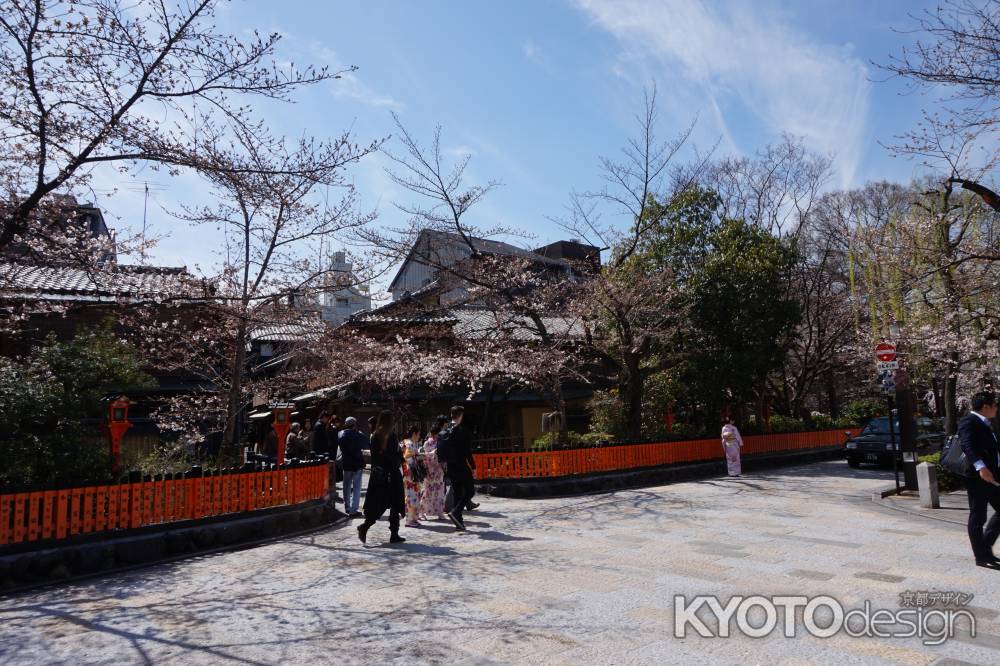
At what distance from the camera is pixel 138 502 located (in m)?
8.51

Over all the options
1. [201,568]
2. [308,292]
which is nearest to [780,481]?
[308,292]

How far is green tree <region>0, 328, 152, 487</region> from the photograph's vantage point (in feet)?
27.2

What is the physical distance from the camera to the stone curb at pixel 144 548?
7.35 m

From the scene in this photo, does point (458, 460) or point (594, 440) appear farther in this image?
point (594, 440)

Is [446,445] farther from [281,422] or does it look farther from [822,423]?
[822,423]

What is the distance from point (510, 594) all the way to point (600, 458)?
970cm

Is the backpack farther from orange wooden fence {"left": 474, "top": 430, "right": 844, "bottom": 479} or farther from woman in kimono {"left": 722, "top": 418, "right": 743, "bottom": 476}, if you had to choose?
woman in kimono {"left": 722, "top": 418, "right": 743, "bottom": 476}

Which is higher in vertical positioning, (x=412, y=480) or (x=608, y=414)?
(x=608, y=414)

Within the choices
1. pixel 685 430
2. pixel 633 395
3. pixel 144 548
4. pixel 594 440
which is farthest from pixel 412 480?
pixel 685 430

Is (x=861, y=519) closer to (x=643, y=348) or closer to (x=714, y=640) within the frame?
(x=714, y=640)

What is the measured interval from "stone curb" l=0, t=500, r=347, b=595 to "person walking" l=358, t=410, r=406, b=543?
5.38ft

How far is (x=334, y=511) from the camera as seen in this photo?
11562mm

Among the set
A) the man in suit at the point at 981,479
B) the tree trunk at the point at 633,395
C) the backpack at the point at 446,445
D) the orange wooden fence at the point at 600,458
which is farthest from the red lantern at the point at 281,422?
the man in suit at the point at 981,479

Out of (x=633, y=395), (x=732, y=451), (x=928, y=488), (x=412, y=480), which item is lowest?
(x=928, y=488)
